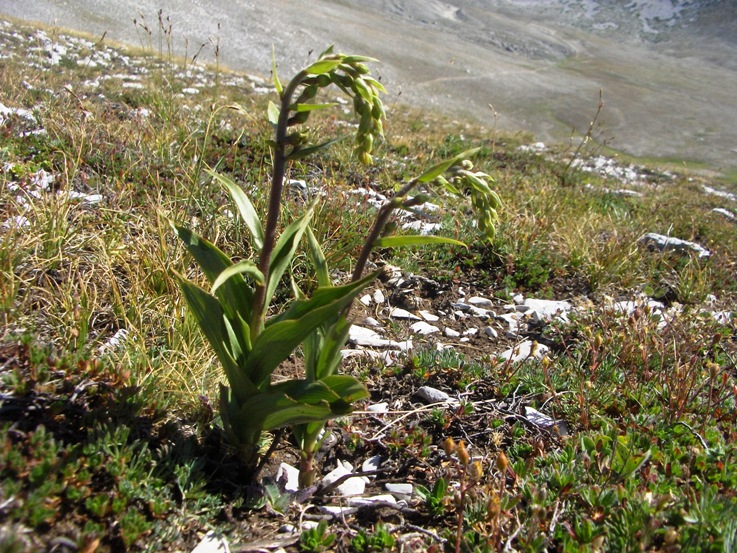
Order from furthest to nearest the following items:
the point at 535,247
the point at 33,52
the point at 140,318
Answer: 1. the point at 33,52
2. the point at 535,247
3. the point at 140,318

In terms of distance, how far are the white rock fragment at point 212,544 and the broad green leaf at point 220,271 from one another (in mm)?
888

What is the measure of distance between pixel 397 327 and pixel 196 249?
2.07m

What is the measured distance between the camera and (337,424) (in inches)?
A: 118

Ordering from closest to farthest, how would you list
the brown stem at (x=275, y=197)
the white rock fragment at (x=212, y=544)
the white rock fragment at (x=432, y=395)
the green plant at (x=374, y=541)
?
the brown stem at (x=275, y=197)
the white rock fragment at (x=212, y=544)
the green plant at (x=374, y=541)
the white rock fragment at (x=432, y=395)

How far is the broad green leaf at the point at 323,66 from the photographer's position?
1877mm

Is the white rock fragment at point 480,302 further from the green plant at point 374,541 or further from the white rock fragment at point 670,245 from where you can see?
the white rock fragment at point 670,245

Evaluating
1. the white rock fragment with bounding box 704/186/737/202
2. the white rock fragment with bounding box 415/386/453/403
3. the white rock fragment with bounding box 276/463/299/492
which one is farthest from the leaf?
the white rock fragment with bounding box 704/186/737/202

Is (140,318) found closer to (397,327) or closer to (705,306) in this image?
(397,327)

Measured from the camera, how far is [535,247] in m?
5.48

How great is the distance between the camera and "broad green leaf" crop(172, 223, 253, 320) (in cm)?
236

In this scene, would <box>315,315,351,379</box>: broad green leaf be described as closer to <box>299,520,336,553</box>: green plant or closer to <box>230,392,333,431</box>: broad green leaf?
<box>230,392,333,431</box>: broad green leaf

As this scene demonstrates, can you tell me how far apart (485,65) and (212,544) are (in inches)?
1761

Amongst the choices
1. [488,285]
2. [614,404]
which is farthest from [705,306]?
[614,404]

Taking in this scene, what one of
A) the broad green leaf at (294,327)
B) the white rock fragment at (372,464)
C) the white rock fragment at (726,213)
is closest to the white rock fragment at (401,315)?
the white rock fragment at (372,464)
